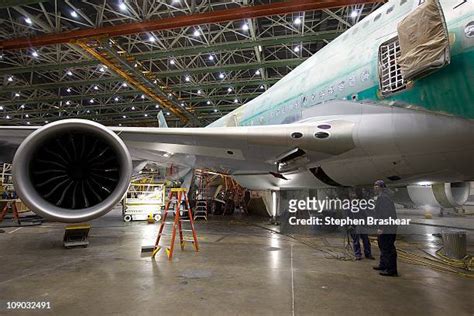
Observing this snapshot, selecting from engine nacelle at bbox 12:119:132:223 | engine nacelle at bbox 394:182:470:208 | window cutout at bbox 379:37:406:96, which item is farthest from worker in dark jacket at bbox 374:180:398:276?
engine nacelle at bbox 12:119:132:223

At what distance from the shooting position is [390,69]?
3861 mm

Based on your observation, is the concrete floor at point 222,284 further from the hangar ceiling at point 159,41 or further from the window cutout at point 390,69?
the hangar ceiling at point 159,41

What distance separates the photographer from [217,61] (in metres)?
16.6

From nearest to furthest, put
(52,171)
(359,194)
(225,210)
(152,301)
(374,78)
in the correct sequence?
(152,301)
(52,171)
(374,78)
(359,194)
(225,210)

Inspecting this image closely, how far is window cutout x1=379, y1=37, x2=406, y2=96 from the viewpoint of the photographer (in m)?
3.74

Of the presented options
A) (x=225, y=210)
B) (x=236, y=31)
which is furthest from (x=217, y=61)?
(x=225, y=210)

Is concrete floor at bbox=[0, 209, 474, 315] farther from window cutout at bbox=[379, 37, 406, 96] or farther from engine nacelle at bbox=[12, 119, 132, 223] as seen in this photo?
window cutout at bbox=[379, 37, 406, 96]

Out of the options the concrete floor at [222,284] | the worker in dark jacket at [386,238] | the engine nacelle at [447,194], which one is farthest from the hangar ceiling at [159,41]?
→ the concrete floor at [222,284]

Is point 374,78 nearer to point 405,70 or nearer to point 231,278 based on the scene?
point 405,70

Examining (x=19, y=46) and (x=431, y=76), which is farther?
(x=19, y=46)

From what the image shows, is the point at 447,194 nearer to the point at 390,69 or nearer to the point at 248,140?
the point at 390,69

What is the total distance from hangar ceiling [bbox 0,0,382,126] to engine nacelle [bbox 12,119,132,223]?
28.3 ft

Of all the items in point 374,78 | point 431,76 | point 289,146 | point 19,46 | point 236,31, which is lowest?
point 289,146

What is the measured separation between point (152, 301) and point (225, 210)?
12.5m
